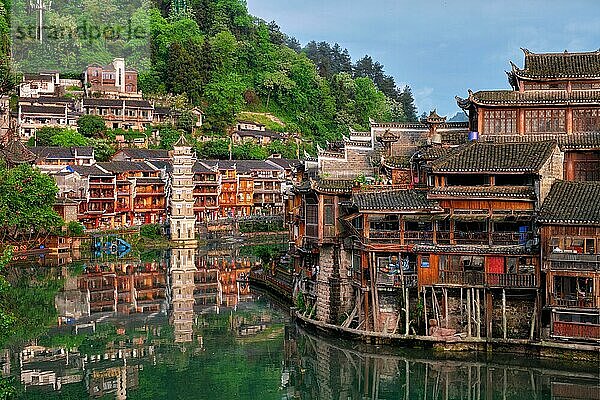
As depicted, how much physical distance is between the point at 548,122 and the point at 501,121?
6.26 ft

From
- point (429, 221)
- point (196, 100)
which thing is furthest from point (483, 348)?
point (196, 100)

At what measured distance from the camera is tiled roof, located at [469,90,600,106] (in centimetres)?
3447

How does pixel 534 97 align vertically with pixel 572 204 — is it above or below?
above

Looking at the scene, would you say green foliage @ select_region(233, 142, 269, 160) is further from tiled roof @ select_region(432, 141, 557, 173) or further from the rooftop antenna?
tiled roof @ select_region(432, 141, 557, 173)

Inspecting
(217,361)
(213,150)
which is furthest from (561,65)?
(213,150)

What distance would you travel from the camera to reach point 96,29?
10069 centimetres

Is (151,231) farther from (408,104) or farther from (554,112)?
(408,104)

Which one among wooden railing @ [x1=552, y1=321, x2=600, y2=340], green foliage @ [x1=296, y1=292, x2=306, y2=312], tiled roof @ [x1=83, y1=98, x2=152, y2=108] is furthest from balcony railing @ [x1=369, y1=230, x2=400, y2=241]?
tiled roof @ [x1=83, y1=98, x2=152, y2=108]

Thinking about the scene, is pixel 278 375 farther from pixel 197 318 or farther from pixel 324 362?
pixel 197 318

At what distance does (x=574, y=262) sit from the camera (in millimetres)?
Result: 27500

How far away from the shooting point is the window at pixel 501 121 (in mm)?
34938

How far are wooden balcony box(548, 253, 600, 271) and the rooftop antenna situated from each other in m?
80.2

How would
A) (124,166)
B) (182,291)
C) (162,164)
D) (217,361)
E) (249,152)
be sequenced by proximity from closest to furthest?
1. (217,361)
2. (182,291)
3. (124,166)
4. (162,164)
5. (249,152)

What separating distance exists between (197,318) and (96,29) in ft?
228
